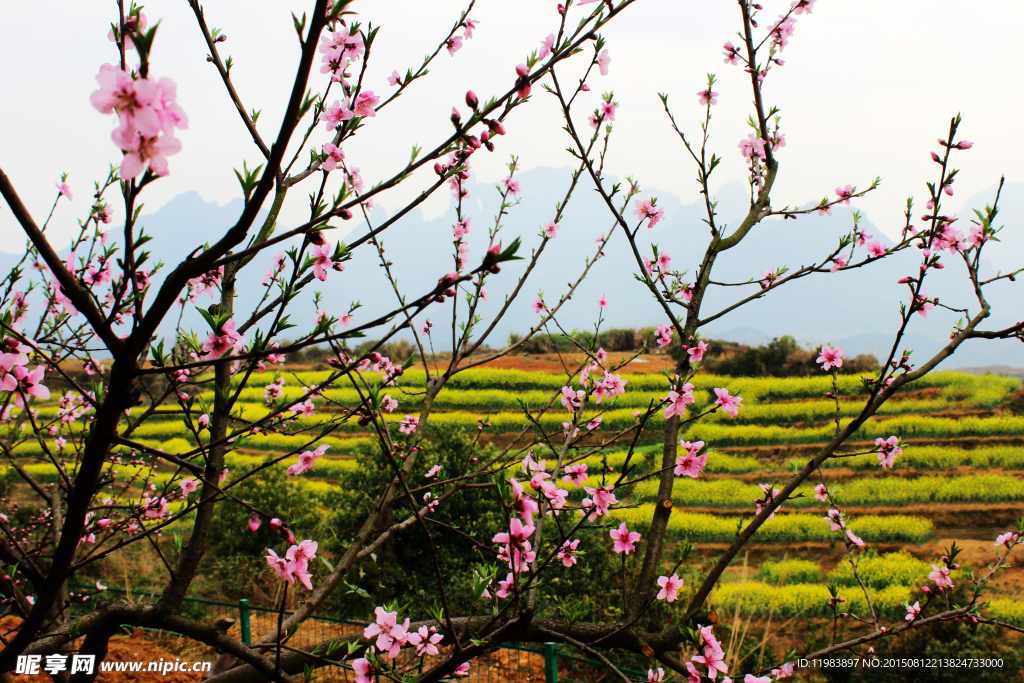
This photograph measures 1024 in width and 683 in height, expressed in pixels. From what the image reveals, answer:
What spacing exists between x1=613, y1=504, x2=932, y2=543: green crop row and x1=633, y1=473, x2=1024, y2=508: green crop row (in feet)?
1.89

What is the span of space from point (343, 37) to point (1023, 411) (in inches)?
634

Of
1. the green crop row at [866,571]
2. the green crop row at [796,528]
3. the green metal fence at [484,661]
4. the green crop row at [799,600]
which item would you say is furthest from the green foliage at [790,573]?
the green metal fence at [484,661]

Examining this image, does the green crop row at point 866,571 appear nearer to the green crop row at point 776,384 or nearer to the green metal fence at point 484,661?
the green metal fence at point 484,661

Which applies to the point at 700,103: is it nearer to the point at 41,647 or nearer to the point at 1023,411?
the point at 41,647

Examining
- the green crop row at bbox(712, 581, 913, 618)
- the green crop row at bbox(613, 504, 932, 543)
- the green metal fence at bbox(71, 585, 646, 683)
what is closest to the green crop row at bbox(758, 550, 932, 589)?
the green crop row at bbox(712, 581, 913, 618)

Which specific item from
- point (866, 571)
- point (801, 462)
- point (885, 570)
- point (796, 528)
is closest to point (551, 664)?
point (866, 571)

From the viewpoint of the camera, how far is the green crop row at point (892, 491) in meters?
9.22

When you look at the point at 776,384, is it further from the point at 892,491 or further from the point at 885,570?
the point at 885,570

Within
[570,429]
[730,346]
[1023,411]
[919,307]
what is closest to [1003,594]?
[1023,411]

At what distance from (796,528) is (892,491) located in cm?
256

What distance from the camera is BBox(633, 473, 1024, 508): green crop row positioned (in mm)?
9219

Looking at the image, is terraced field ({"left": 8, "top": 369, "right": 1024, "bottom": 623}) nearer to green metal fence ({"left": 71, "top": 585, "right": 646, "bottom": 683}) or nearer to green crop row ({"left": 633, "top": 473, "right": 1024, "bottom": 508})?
green crop row ({"left": 633, "top": 473, "right": 1024, "bottom": 508})

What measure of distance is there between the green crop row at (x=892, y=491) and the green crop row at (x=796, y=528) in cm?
58

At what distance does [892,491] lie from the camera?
962cm
